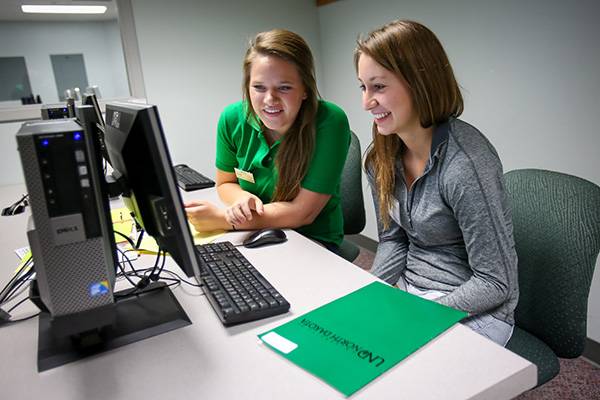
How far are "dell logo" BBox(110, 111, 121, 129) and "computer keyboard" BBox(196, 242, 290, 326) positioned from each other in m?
0.36

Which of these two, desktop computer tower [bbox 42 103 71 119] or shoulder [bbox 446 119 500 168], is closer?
shoulder [bbox 446 119 500 168]

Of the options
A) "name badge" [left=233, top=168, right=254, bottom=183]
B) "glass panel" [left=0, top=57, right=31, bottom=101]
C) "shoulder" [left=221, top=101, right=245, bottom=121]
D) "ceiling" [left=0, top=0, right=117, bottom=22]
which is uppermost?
"ceiling" [left=0, top=0, right=117, bottom=22]

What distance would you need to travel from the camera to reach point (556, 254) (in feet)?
3.38

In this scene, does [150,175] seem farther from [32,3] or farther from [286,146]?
[32,3]

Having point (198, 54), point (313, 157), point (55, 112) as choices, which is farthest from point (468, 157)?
point (198, 54)

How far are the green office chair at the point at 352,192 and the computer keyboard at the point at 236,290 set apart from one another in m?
0.79

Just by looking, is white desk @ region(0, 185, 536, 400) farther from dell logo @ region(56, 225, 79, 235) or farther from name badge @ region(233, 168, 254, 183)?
name badge @ region(233, 168, 254, 183)

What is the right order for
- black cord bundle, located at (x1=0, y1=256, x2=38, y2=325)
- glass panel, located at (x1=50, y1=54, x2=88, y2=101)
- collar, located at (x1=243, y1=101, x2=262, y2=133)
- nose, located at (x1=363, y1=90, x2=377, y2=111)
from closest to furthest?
Answer: black cord bundle, located at (x1=0, y1=256, x2=38, y2=325)
nose, located at (x1=363, y1=90, x2=377, y2=111)
collar, located at (x1=243, y1=101, x2=262, y2=133)
glass panel, located at (x1=50, y1=54, x2=88, y2=101)

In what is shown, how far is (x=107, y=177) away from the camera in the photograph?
2.88 ft

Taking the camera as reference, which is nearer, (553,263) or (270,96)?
(553,263)

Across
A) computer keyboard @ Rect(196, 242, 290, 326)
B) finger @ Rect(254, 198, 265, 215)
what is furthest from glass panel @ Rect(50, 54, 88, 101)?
computer keyboard @ Rect(196, 242, 290, 326)

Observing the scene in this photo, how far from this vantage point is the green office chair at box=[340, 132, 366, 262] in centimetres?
181

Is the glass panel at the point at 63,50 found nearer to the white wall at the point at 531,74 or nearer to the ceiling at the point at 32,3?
the ceiling at the point at 32,3

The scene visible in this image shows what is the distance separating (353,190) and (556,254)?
0.90 m
